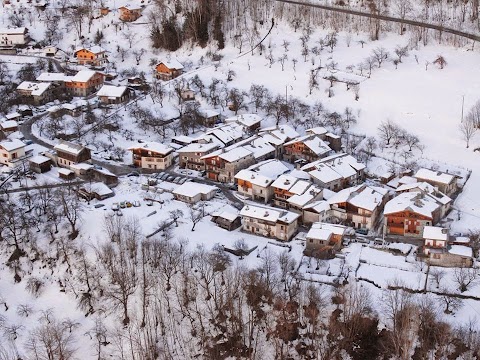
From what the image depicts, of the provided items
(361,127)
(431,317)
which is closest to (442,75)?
(361,127)

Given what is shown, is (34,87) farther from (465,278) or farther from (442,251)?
(465,278)

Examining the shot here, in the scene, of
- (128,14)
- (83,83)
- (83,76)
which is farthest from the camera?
(128,14)

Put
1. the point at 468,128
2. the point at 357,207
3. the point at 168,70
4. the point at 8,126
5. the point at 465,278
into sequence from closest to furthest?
the point at 465,278
the point at 357,207
the point at 468,128
the point at 8,126
the point at 168,70

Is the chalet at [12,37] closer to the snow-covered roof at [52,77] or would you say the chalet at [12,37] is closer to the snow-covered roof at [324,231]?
the snow-covered roof at [52,77]

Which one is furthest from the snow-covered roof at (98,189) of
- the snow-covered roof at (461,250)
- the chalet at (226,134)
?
the snow-covered roof at (461,250)

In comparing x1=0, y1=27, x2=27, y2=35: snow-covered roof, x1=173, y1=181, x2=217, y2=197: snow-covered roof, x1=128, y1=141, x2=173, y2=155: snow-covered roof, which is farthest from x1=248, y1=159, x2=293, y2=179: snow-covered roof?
x1=0, y1=27, x2=27, y2=35: snow-covered roof

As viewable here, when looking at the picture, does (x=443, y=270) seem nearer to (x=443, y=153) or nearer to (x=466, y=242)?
(x=466, y=242)

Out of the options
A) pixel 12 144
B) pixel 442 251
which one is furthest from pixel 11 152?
pixel 442 251
